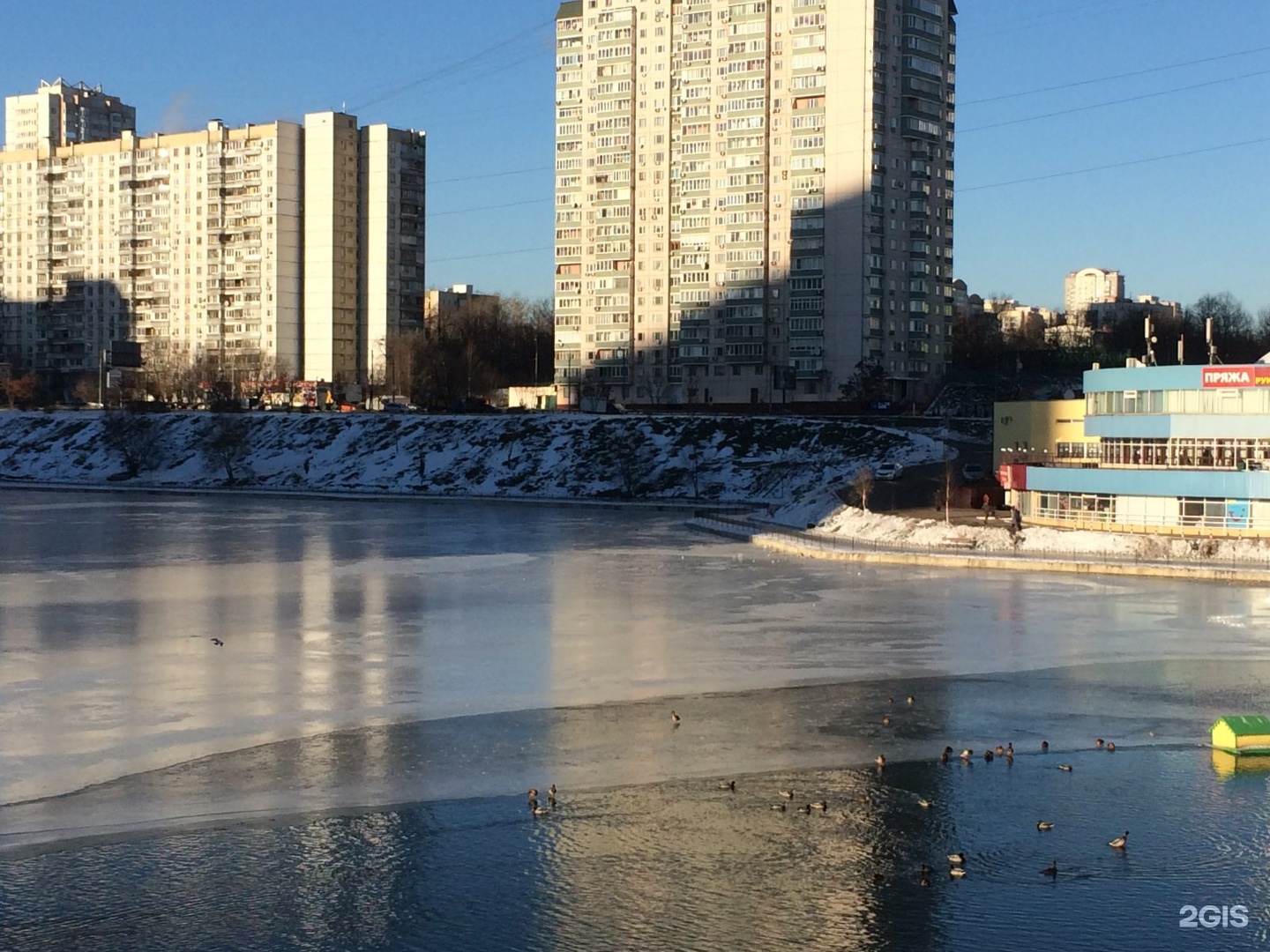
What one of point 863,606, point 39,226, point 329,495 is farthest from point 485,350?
point 863,606

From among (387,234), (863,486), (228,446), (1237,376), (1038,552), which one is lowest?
(1038,552)

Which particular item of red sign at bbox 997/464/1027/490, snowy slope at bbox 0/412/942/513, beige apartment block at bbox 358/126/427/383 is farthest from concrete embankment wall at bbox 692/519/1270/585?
beige apartment block at bbox 358/126/427/383

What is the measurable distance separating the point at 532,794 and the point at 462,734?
375 cm

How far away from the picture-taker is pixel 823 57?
350 feet

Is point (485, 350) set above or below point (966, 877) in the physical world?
above

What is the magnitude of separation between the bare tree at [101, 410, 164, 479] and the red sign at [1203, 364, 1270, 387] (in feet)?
242

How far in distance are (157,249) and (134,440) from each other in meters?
43.6

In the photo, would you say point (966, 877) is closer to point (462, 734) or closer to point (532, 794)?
point (532, 794)

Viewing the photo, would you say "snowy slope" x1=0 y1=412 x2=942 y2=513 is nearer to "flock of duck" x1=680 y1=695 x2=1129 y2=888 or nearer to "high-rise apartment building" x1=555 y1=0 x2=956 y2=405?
"high-rise apartment building" x1=555 y1=0 x2=956 y2=405

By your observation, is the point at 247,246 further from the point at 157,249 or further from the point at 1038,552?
the point at 1038,552

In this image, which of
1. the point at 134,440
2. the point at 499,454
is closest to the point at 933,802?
the point at 499,454

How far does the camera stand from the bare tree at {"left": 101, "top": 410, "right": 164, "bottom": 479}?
10212cm

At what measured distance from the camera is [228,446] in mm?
99812

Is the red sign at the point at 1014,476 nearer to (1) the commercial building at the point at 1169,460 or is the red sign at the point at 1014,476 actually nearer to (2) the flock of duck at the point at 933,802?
(1) the commercial building at the point at 1169,460
